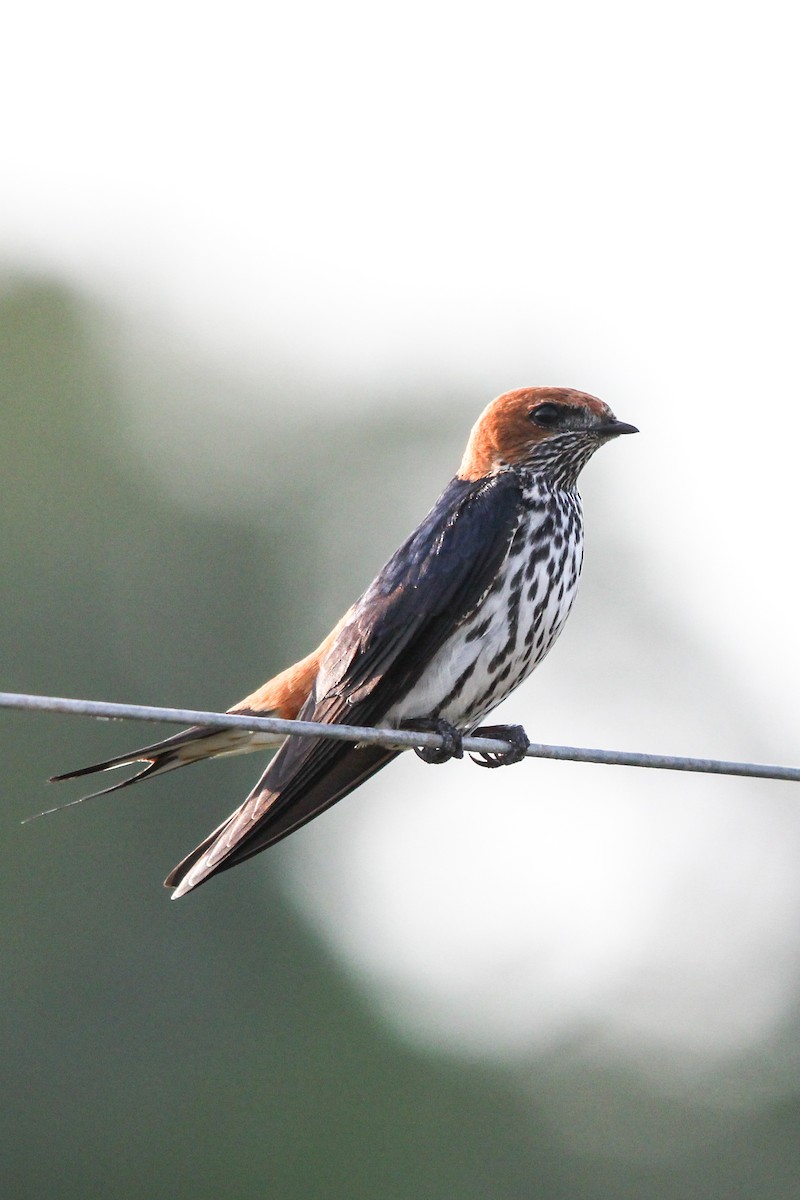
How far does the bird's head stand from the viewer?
7621 mm

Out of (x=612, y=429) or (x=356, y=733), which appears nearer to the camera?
(x=356, y=733)

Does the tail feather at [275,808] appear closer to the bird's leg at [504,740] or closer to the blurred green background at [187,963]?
the bird's leg at [504,740]

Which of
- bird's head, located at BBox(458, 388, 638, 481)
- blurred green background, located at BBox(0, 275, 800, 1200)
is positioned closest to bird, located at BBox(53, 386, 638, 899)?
bird's head, located at BBox(458, 388, 638, 481)

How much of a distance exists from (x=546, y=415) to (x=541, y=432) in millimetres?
96

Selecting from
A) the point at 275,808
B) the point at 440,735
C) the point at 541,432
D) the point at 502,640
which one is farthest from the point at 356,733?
the point at 541,432

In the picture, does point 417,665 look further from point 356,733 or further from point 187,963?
point 187,963

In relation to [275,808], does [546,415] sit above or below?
above

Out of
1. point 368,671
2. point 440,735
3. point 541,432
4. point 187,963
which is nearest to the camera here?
point 440,735

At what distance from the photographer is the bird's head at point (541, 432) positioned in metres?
7.62

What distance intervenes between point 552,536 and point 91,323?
86.8ft

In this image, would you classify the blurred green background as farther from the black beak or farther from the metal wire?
the metal wire

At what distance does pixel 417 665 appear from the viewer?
22.3ft

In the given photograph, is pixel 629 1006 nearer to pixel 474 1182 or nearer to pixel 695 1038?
pixel 695 1038

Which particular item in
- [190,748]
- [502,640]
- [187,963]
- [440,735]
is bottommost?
[187,963]
